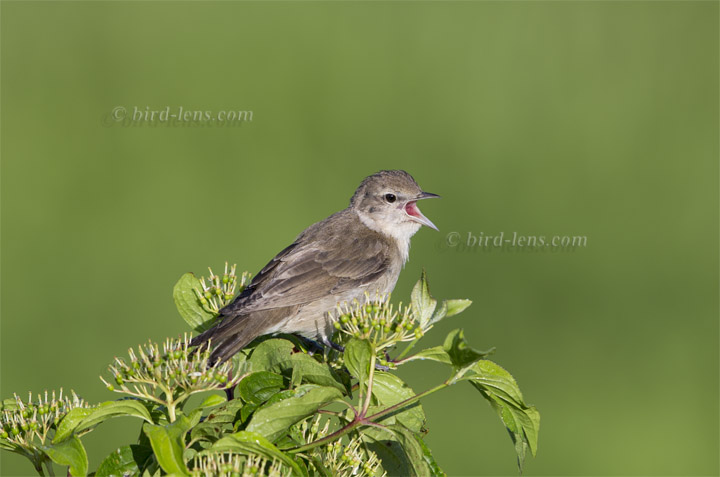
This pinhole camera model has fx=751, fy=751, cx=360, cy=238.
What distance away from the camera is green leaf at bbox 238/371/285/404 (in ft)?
6.94

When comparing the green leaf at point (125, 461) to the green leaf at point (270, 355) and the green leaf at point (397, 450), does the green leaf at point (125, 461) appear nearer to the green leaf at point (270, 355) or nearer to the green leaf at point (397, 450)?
the green leaf at point (270, 355)

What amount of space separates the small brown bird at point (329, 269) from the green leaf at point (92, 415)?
44.8 inches

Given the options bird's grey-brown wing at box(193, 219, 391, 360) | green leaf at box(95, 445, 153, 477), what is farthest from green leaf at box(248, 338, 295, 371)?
bird's grey-brown wing at box(193, 219, 391, 360)

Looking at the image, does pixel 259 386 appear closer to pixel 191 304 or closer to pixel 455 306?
pixel 455 306

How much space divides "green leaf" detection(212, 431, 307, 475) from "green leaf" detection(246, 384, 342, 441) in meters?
0.10

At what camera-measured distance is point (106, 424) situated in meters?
6.33

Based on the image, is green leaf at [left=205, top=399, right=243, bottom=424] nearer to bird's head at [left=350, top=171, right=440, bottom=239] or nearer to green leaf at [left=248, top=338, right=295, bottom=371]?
green leaf at [left=248, top=338, right=295, bottom=371]

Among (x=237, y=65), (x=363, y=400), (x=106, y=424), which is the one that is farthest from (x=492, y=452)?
(x=237, y=65)

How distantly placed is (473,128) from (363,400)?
7.13 metres

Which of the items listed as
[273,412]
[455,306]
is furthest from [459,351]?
Result: [273,412]

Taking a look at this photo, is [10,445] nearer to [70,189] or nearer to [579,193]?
[70,189]

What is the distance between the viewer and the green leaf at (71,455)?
6.00ft

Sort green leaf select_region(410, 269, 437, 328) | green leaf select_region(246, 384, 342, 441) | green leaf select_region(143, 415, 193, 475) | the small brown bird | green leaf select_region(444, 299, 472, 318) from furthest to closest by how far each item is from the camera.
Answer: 1. the small brown bird
2. green leaf select_region(410, 269, 437, 328)
3. green leaf select_region(444, 299, 472, 318)
4. green leaf select_region(246, 384, 342, 441)
5. green leaf select_region(143, 415, 193, 475)

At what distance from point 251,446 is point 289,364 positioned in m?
0.58
